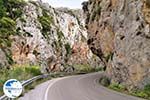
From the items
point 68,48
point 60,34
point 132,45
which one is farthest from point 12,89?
point 68,48

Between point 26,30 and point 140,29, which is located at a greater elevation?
point 26,30

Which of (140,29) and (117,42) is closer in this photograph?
(140,29)

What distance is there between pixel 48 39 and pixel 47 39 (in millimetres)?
515

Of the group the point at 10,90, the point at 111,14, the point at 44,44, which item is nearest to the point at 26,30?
the point at 44,44

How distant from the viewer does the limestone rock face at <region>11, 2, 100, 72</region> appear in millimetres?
50156

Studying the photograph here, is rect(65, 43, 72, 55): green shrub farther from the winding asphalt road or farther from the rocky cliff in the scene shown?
the winding asphalt road

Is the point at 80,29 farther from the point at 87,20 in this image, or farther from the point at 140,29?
the point at 140,29

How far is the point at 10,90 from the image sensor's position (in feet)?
36.6

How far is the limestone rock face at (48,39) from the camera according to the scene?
50.2m

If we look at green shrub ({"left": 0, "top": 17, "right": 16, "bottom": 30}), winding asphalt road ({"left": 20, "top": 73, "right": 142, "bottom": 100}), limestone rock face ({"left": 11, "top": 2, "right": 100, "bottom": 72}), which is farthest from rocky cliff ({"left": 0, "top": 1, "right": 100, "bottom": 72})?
winding asphalt road ({"left": 20, "top": 73, "right": 142, "bottom": 100})

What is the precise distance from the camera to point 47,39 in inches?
2263

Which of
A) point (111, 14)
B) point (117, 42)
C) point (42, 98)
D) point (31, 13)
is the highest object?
point (31, 13)

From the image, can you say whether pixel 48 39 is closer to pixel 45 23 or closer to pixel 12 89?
pixel 45 23

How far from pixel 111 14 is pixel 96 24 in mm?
8729
